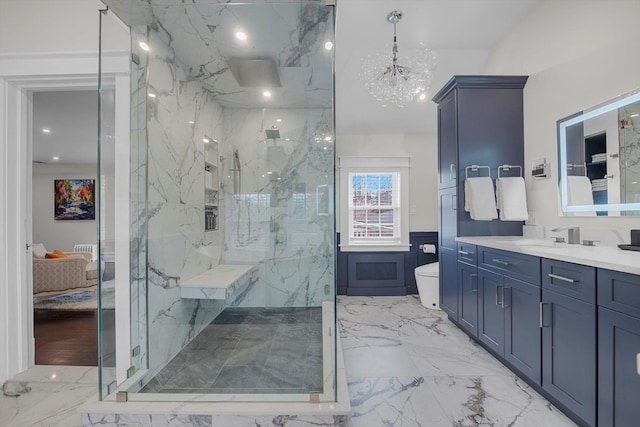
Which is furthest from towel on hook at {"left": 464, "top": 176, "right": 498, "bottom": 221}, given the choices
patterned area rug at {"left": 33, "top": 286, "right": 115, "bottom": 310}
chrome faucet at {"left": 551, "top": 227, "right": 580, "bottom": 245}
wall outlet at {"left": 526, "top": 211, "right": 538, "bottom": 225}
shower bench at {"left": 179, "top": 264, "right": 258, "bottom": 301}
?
patterned area rug at {"left": 33, "top": 286, "right": 115, "bottom": 310}

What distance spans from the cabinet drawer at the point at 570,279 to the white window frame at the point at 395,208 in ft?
8.43

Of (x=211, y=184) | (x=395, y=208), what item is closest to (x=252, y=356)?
(x=211, y=184)

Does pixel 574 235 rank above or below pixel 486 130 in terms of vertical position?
below

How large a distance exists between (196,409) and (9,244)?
1.77m

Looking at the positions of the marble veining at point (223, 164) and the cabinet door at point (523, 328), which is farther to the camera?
the marble veining at point (223, 164)

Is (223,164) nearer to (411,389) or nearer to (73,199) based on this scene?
(411,389)

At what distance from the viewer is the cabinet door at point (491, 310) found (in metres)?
2.26

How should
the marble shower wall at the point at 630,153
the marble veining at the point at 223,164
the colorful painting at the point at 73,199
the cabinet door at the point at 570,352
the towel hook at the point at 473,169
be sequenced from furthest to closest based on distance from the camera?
1. the colorful painting at the point at 73,199
2. the towel hook at the point at 473,169
3. the marble veining at the point at 223,164
4. the marble shower wall at the point at 630,153
5. the cabinet door at the point at 570,352

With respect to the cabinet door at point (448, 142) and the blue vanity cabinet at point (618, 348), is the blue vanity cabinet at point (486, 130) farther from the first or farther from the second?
the blue vanity cabinet at point (618, 348)

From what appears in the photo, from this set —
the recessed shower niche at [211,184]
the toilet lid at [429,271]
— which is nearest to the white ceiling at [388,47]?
the recessed shower niche at [211,184]

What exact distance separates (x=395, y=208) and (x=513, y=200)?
6.22 feet

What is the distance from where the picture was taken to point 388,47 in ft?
10.8

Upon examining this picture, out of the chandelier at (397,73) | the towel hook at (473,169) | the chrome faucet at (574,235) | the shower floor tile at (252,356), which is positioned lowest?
the shower floor tile at (252,356)

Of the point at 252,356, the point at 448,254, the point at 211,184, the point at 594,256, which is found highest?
the point at 211,184
